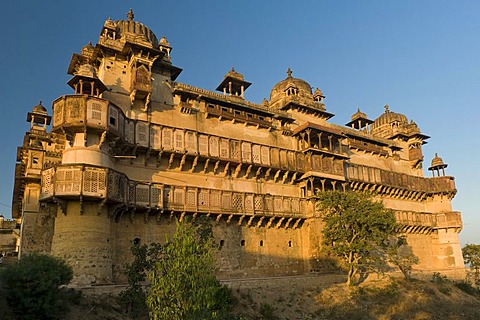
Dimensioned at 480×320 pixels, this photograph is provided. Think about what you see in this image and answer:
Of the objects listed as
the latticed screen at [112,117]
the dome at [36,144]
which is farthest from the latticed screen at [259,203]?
the dome at [36,144]

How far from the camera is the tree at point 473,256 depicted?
4475 cm

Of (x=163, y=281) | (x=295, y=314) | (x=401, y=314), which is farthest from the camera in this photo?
(x=401, y=314)

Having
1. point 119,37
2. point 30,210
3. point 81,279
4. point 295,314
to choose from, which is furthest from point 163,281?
point 119,37

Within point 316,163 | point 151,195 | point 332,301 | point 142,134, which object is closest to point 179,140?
point 142,134

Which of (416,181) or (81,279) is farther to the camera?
(416,181)

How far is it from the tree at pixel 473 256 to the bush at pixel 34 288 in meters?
44.3

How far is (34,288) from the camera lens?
1538 cm

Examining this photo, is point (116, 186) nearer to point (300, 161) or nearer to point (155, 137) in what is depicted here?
point (155, 137)

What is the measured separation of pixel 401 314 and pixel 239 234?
40.5 ft

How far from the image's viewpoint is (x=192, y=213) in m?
27.6

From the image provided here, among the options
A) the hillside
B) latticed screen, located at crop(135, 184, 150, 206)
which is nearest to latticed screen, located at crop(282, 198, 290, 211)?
the hillside

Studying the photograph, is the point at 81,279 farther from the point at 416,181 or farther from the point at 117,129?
the point at 416,181

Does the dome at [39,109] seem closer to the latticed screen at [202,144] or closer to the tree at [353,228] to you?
the latticed screen at [202,144]

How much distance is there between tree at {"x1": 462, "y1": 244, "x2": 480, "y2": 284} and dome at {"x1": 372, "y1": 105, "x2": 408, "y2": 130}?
1699 cm
